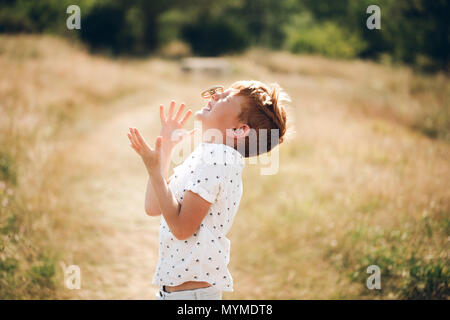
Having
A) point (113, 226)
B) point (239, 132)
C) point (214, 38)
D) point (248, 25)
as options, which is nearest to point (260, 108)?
point (239, 132)

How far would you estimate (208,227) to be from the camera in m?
1.62

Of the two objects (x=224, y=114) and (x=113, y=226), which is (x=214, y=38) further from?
(x=224, y=114)

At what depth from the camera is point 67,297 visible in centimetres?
271

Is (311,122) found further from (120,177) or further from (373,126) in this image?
(120,177)

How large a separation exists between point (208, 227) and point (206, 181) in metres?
0.25

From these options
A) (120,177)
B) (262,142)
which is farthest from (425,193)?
(120,177)

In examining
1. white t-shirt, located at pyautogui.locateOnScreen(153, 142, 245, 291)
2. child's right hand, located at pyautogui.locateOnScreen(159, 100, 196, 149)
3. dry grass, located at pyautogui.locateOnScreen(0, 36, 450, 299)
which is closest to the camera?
white t-shirt, located at pyautogui.locateOnScreen(153, 142, 245, 291)

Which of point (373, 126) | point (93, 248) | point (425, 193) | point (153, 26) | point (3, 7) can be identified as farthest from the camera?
point (153, 26)

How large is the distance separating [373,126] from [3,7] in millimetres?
17681

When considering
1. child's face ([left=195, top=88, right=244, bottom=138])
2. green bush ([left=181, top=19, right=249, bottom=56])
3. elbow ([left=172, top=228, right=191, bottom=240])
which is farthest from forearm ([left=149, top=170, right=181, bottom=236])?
green bush ([left=181, top=19, right=249, bottom=56])

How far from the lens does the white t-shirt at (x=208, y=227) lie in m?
1.55

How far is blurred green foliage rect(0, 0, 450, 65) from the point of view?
56.4 feet

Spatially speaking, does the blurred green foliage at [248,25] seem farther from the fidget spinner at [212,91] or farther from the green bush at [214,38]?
the fidget spinner at [212,91]

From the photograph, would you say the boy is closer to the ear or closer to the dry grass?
the ear
